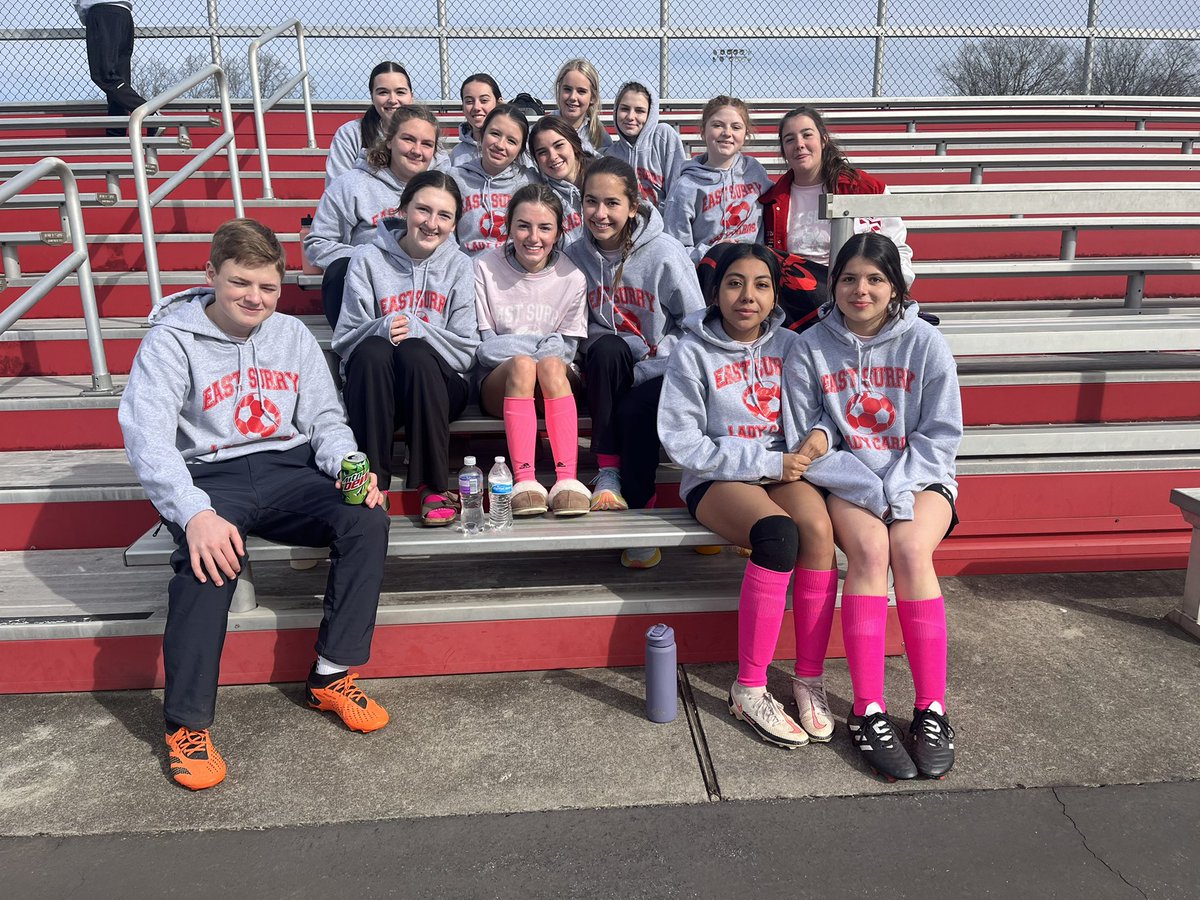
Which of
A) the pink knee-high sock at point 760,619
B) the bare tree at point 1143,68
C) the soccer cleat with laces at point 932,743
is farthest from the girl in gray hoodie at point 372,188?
the bare tree at point 1143,68

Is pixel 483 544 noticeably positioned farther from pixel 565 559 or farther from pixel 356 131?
pixel 356 131

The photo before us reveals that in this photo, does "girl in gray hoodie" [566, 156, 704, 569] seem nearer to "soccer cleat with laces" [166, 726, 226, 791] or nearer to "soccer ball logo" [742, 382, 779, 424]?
"soccer ball logo" [742, 382, 779, 424]

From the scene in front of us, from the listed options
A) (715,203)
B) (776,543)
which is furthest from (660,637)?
(715,203)

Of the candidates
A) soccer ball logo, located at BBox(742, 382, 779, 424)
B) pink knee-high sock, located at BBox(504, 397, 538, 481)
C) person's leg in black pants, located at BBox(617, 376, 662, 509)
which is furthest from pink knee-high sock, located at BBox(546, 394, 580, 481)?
soccer ball logo, located at BBox(742, 382, 779, 424)

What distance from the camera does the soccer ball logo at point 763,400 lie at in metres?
3.02

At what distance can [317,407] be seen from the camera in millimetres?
3041

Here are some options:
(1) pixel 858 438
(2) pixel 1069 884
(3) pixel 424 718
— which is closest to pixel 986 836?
(2) pixel 1069 884

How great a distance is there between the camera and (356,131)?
4898 millimetres

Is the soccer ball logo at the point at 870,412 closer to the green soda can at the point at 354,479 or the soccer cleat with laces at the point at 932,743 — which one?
the soccer cleat with laces at the point at 932,743

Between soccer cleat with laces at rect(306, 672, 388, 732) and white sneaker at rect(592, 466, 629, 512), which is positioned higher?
white sneaker at rect(592, 466, 629, 512)

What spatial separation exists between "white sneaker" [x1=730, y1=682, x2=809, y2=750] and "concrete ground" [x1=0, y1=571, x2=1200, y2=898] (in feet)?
0.11

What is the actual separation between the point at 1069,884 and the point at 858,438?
134cm

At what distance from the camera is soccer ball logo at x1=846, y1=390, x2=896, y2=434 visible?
2908 mm

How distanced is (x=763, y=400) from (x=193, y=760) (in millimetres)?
1964
